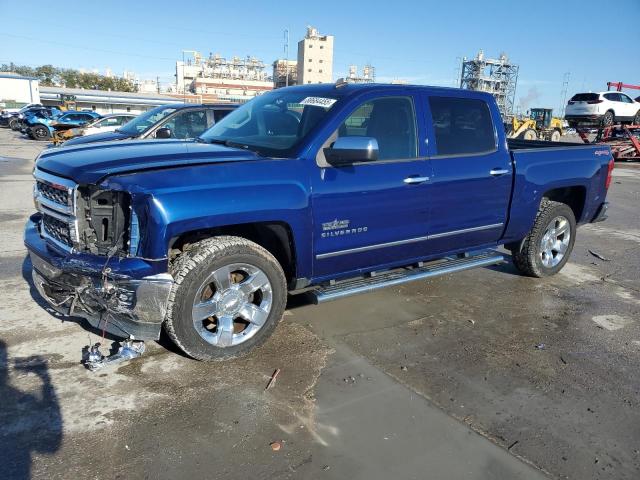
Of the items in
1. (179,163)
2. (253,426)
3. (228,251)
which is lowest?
(253,426)

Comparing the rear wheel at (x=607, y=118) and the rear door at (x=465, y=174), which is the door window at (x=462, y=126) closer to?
the rear door at (x=465, y=174)

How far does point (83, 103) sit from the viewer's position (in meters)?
67.9

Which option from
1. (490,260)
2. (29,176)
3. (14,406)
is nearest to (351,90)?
(490,260)

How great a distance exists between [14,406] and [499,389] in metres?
3.00

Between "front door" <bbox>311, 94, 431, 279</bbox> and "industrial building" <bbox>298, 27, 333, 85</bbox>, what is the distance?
388 feet

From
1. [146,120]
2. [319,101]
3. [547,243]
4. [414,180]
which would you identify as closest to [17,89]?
[146,120]

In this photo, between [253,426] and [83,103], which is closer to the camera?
[253,426]

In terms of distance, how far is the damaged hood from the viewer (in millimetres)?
3166

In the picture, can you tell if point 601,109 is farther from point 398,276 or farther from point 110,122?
point 398,276

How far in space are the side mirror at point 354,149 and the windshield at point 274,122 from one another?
32 centimetres

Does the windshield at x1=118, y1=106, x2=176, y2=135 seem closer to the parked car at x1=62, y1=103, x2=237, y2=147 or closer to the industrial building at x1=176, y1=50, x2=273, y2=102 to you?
the parked car at x1=62, y1=103, x2=237, y2=147

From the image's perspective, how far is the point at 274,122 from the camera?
4246 mm

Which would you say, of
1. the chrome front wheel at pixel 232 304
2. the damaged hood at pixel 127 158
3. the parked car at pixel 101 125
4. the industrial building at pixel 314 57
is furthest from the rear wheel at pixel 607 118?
the industrial building at pixel 314 57

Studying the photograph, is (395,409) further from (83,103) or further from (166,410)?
(83,103)
